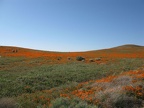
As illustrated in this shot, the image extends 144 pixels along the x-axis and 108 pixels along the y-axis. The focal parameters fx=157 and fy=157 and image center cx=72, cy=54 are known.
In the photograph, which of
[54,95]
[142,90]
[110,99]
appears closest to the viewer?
[110,99]

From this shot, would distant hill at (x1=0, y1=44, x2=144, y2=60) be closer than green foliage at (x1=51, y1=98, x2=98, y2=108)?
No

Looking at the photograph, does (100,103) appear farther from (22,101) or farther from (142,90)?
(22,101)

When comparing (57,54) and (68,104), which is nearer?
(68,104)

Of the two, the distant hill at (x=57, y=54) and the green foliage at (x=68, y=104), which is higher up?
the distant hill at (x=57, y=54)

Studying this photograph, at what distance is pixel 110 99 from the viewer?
271 inches

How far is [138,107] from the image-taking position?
257 inches

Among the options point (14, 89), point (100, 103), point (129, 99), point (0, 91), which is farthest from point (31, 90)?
point (129, 99)

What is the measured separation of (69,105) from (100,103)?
52.3 inches

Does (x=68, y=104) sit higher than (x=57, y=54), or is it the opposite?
(x=57, y=54)

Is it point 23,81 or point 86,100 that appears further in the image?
point 23,81

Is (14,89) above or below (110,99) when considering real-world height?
below

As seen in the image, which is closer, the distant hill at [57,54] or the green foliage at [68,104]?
the green foliage at [68,104]

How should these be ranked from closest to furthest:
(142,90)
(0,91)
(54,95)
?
1. (142,90)
2. (54,95)
3. (0,91)

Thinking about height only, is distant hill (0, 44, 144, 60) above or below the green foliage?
above
